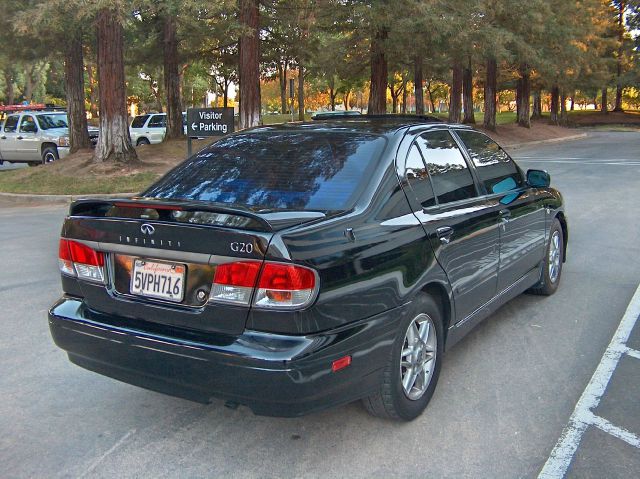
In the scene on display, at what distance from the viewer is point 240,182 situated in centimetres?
380

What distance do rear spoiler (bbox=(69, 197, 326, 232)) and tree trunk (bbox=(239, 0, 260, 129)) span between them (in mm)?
13034

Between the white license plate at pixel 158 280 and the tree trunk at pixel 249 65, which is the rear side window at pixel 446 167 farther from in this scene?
the tree trunk at pixel 249 65

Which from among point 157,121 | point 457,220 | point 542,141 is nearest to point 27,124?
point 157,121

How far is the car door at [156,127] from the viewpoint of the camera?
26.7 metres

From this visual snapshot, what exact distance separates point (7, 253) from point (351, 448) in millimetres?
6730

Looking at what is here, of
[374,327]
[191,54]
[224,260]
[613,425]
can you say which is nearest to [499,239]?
[613,425]

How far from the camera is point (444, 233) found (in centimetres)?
379

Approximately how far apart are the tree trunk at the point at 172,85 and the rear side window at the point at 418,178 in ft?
64.5

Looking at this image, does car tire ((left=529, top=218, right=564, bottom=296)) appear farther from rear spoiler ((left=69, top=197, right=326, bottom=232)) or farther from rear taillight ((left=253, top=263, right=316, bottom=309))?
rear taillight ((left=253, top=263, right=316, bottom=309))

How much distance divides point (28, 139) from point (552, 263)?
20722 millimetres

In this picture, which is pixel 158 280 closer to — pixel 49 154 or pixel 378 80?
pixel 49 154

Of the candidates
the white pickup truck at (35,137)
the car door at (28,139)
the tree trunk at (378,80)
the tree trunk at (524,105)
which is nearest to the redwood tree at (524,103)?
the tree trunk at (524,105)

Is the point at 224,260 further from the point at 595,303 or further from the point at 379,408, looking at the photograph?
the point at 595,303

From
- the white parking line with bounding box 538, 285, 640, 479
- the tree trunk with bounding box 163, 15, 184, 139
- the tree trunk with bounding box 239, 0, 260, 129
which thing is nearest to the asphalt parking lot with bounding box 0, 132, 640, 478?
the white parking line with bounding box 538, 285, 640, 479
